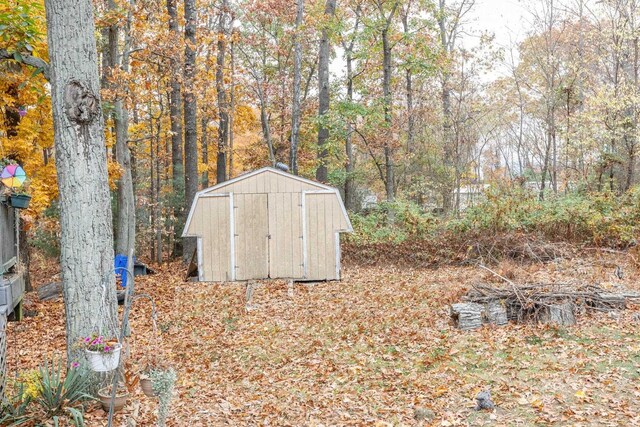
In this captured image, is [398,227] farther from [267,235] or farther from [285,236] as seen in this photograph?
[267,235]

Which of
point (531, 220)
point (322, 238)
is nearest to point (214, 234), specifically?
point (322, 238)

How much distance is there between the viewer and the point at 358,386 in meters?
5.55

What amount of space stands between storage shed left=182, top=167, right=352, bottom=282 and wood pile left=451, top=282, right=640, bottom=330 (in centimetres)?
439

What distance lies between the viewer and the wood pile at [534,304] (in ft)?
23.3

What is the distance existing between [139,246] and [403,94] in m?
11.7

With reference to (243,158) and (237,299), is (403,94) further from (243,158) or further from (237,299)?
(237,299)

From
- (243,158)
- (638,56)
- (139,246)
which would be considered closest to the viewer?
(638,56)

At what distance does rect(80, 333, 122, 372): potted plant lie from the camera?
14.3 ft

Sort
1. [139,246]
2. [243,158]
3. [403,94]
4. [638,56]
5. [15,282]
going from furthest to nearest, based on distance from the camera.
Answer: [243,158], [403,94], [139,246], [638,56], [15,282]

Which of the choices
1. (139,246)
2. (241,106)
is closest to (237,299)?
(139,246)

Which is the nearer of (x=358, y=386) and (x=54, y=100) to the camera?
(x=54, y=100)

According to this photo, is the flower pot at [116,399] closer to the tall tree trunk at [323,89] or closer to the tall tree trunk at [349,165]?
the tall tree trunk at [323,89]

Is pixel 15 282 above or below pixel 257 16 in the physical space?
below

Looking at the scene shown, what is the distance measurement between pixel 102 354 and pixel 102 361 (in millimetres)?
62
